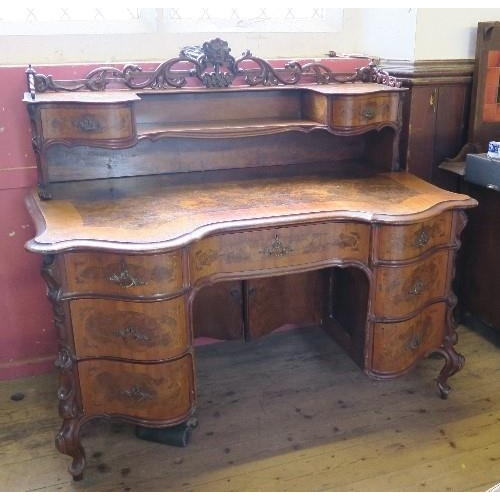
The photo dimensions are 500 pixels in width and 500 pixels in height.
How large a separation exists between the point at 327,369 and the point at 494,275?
818 mm

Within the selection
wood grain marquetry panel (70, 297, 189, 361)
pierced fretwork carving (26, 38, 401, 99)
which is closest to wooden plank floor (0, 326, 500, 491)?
wood grain marquetry panel (70, 297, 189, 361)

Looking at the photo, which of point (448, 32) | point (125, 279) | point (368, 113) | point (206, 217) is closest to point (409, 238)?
point (368, 113)

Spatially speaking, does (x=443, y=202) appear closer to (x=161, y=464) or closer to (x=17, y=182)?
(x=161, y=464)

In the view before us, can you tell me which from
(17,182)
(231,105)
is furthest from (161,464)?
(231,105)

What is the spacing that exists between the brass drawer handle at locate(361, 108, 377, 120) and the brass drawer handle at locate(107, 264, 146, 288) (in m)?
1.06

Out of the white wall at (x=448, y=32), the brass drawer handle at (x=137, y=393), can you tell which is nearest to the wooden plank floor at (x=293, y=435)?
the brass drawer handle at (x=137, y=393)

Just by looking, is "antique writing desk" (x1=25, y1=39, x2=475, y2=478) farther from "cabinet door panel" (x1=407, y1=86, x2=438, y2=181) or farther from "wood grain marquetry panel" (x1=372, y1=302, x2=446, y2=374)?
"cabinet door panel" (x1=407, y1=86, x2=438, y2=181)

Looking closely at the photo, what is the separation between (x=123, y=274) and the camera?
1713mm

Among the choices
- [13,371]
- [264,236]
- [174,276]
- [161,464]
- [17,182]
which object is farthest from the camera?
[13,371]

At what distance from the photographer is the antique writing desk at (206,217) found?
1.76m

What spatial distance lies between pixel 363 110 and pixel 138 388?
1264 mm

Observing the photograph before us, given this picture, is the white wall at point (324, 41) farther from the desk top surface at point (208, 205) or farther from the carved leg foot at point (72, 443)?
the carved leg foot at point (72, 443)

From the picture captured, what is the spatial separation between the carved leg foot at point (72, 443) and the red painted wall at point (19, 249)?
2.28 ft

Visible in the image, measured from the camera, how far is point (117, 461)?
2.00 metres
